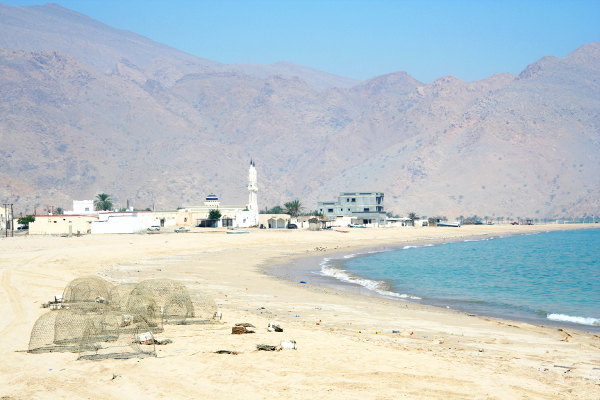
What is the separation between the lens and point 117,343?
1229 centimetres

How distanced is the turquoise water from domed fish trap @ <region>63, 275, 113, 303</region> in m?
12.9

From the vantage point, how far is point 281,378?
9.92 meters

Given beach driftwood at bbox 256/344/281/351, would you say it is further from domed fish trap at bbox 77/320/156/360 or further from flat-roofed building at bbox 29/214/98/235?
flat-roofed building at bbox 29/214/98/235

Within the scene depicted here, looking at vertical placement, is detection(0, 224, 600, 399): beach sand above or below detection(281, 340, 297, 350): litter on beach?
below

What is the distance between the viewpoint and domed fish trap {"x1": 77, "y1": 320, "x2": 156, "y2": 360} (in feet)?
37.0

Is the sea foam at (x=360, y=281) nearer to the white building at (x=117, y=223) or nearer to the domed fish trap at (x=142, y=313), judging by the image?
the domed fish trap at (x=142, y=313)

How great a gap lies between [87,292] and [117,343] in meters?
5.29

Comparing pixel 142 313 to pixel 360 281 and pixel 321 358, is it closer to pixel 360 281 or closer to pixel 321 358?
pixel 321 358

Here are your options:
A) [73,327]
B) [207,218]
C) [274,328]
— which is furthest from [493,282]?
[207,218]

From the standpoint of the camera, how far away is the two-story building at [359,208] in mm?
113275

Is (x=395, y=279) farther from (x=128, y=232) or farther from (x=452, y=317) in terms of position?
(x=128, y=232)

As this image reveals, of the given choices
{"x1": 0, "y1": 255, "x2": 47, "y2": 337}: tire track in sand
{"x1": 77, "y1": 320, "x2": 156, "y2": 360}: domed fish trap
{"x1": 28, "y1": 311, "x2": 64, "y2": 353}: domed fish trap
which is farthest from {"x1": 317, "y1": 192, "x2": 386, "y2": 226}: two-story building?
{"x1": 28, "y1": 311, "x2": 64, "y2": 353}: domed fish trap

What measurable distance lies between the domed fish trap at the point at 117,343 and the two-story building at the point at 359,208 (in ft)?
329

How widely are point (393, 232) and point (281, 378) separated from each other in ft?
273
